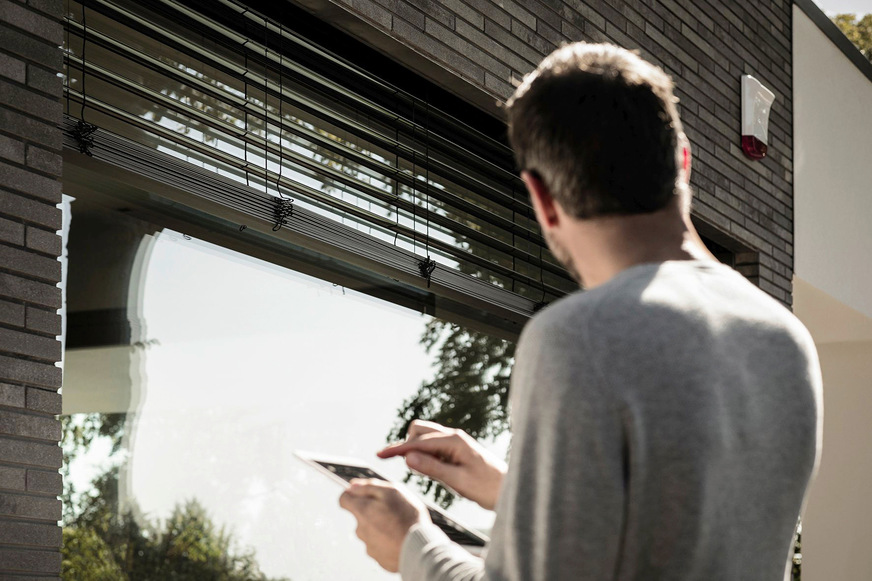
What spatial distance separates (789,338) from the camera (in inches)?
45.8

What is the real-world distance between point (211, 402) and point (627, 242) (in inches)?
96.9

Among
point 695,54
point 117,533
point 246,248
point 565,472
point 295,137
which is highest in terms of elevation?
point 695,54

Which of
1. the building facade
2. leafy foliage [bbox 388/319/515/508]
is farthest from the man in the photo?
leafy foliage [bbox 388/319/515/508]

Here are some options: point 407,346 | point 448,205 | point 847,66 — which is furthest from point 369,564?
point 847,66

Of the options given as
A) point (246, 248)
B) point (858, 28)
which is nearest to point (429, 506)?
point (246, 248)

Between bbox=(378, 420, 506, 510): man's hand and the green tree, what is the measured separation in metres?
15.3

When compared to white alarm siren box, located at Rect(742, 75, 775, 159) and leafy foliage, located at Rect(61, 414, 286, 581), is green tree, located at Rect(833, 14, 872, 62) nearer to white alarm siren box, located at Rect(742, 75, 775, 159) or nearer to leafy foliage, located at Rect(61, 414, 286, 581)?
white alarm siren box, located at Rect(742, 75, 775, 159)

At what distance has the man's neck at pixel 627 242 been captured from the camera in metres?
1.17

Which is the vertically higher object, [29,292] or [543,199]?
[29,292]

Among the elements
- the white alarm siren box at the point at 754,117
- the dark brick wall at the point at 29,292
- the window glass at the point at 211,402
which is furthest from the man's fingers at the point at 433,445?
the white alarm siren box at the point at 754,117

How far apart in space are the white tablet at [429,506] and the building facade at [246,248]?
4.18 feet

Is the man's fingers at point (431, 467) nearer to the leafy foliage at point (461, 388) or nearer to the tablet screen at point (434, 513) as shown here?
the tablet screen at point (434, 513)

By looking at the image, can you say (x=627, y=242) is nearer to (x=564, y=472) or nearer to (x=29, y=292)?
(x=564, y=472)

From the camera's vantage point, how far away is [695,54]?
19.6 feet
